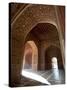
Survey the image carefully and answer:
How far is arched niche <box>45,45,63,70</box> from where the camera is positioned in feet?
7.67

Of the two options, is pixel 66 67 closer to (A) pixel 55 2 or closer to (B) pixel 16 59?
(B) pixel 16 59

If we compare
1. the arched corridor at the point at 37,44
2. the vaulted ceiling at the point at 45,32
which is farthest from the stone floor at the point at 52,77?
the vaulted ceiling at the point at 45,32

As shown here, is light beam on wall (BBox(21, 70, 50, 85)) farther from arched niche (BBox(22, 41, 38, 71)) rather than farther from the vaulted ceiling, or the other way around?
the vaulted ceiling

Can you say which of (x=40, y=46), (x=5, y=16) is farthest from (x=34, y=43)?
(x=5, y=16)

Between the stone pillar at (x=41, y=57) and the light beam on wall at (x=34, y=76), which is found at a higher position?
the stone pillar at (x=41, y=57)

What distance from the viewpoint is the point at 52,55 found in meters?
2.36

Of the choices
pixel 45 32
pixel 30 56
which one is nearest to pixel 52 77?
pixel 30 56

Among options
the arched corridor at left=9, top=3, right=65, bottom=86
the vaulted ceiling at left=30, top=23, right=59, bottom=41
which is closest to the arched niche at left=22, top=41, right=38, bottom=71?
the arched corridor at left=9, top=3, right=65, bottom=86

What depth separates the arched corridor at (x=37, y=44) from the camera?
225 centimetres

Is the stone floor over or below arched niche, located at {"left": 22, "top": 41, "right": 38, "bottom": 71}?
below

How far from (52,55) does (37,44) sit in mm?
215

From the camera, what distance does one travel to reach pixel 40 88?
231 centimetres

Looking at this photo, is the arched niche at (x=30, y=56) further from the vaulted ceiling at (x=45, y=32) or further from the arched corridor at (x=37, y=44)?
the vaulted ceiling at (x=45, y=32)

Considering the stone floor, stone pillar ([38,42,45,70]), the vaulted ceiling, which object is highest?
the vaulted ceiling
